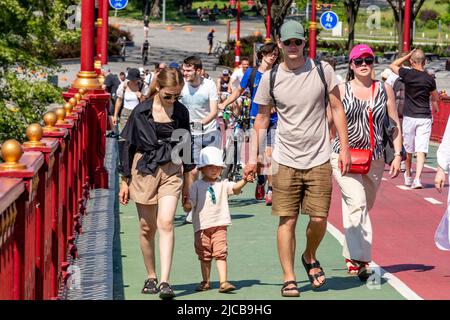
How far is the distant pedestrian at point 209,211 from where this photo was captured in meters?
9.93

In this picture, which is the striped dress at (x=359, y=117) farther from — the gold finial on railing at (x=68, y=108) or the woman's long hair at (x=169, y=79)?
Result: the gold finial on railing at (x=68, y=108)

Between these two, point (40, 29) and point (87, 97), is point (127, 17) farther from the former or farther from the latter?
point (87, 97)

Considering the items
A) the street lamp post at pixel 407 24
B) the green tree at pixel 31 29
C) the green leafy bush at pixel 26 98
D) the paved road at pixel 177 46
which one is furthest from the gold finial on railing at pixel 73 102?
the paved road at pixel 177 46

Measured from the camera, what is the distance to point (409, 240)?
42.7 feet

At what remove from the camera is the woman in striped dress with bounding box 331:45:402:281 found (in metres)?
10.7

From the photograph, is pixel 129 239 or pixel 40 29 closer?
pixel 129 239

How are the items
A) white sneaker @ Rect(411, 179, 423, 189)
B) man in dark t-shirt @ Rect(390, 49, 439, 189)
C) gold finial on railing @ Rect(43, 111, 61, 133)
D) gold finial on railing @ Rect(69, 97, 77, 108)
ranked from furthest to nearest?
white sneaker @ Rect(411, 179, 423, 189)
man in dark t-shirt @ Rect(390, 49, 439, 189)
gold finial on railing @ Rect(69, 97, 77, 108)
gold finial on railing @ Rect(43, 111, 61, 133)

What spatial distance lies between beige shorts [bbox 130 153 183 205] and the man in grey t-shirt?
59 centimetres

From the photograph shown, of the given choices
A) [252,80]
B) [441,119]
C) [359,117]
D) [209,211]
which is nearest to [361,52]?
[359,117]

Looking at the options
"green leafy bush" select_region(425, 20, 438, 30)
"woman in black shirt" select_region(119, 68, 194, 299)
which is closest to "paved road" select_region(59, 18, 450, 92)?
"green leafy bush" select_region(425, 20, 438, 30)

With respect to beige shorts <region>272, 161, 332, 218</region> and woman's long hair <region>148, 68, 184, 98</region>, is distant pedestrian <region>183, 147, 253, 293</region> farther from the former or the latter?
woman's long hair <region>148, 68, 184, 98</region>

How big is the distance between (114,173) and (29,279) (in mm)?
12731
